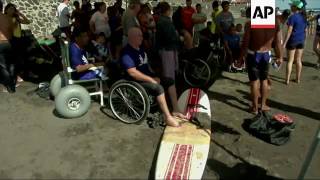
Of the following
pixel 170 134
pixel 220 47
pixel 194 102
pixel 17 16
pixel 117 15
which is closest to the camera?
pixel 170 134

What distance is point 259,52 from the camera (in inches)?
250

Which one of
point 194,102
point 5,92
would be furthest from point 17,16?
point 194,102

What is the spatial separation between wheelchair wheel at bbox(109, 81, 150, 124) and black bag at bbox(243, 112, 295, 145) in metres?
1.65

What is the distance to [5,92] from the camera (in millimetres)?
8398

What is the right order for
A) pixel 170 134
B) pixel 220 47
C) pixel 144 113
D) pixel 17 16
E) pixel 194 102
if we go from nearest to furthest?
pixel 170 134 → pixel 144 113 → pixel 194 102 → pixel 17 16 → pixel 220 47

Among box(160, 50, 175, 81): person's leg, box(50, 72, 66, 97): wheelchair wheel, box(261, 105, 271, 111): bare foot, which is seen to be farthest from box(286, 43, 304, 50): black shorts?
box(50, 72, 66, 97): wheelchair wheel

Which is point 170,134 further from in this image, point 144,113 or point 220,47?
point 220,47

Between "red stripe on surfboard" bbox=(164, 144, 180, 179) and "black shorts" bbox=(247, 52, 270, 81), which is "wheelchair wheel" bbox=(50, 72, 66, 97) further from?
"black shorts" bbox=(247, 52, 270, 81)

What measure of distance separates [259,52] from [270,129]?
132 centimetres

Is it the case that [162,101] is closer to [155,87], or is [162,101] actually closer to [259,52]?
[155,87]

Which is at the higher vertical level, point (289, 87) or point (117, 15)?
point (117, 15)

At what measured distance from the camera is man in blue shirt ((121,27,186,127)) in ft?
19.8

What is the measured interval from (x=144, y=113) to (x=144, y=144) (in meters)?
0.60

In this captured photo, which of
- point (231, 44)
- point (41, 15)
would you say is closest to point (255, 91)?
point (231, 44)
